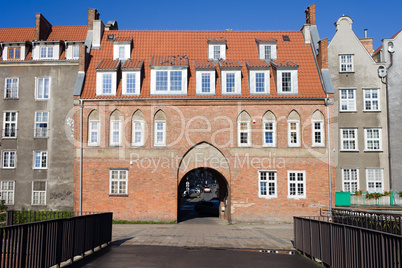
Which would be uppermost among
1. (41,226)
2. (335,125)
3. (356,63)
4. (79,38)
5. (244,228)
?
(79,38)

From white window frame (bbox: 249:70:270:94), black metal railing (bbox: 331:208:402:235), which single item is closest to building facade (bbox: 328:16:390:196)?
white window frame (bbox: 249:70:270:94)

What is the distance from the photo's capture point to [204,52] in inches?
1265

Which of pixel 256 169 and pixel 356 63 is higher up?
pixel 356 63

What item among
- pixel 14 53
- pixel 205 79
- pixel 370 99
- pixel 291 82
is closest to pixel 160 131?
pixel 205 79

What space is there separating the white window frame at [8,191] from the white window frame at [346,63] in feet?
90.0

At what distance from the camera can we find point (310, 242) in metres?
14.1

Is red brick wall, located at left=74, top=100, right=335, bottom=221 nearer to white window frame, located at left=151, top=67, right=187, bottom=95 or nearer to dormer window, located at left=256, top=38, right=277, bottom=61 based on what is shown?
white window frame, located at left=151, top=67, right=187, bottom=95

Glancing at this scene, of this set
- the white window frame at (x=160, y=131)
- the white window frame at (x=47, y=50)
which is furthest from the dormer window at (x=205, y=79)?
the white window frame at (x=47, y=50)

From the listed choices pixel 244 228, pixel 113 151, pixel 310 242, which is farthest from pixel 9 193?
pixel 310 242

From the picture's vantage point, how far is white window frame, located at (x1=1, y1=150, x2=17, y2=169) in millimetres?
31359

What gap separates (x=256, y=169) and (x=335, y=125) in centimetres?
759

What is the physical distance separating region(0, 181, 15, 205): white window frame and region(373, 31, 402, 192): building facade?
29158mm

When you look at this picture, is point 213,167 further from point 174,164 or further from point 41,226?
point 41,226

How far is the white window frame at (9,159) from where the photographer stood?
1235 inches
